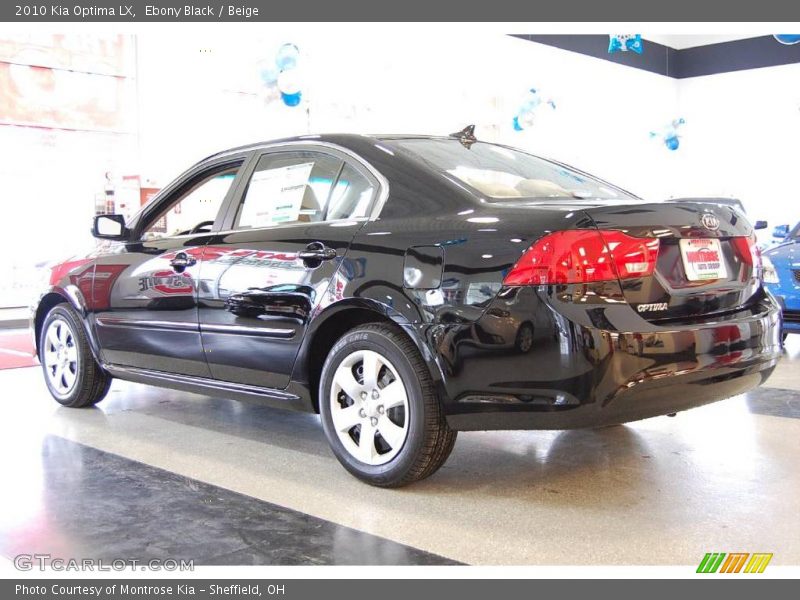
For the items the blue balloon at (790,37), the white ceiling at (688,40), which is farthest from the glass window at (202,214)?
the white ceiling at (688,40)

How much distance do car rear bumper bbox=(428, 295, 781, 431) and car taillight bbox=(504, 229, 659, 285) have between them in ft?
0.50

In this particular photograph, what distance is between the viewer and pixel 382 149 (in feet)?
11.6

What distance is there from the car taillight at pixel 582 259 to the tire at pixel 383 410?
54 centimetres

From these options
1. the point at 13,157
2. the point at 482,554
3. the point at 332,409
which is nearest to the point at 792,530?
the point at 482,554

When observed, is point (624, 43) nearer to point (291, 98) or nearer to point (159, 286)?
point (291, 98)

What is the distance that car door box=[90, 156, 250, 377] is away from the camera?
405cm

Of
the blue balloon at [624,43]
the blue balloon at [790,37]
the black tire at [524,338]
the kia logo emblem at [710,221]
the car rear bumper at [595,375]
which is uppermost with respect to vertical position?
the blue balloon at [624,43]

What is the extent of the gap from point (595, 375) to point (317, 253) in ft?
3.99

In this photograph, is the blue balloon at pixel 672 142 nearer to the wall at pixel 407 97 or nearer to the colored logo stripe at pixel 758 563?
the wall at pixel 407 97

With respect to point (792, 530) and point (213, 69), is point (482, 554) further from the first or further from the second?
point (213, 69)

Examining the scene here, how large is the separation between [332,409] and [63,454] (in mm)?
1365

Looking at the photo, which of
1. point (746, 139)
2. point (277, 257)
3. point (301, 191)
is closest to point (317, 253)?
point (277, 257)

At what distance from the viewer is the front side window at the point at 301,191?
3.56 meters

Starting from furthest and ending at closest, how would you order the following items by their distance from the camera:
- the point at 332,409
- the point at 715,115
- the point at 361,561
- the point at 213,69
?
the point at 715,115 < the point at 213,69 < the point at 332,409 < the point at 361,561
